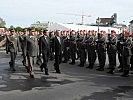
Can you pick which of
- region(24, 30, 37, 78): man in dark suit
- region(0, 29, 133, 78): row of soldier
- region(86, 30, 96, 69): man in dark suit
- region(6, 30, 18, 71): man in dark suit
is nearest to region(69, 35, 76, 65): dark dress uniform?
region(0, 29, 133, 78): row of soldier

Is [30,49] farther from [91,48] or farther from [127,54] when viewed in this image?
[91,48]

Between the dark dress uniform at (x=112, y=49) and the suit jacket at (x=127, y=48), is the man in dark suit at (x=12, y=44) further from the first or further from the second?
the suit jacket at (x=127, y=48)

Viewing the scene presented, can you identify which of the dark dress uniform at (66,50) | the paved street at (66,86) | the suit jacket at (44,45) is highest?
the suit jacket at (44,45)

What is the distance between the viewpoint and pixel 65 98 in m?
7.59

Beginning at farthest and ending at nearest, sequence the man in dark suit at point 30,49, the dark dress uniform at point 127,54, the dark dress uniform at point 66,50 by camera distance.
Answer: the dark dress uniform at point 66,50, the dark dress uniform at point 127,54, the man in dark suit at point 30,49

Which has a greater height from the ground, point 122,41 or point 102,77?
point 122,41

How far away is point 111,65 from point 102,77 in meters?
1.38

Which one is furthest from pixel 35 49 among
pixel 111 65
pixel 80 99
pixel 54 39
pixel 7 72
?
pixel 80 99

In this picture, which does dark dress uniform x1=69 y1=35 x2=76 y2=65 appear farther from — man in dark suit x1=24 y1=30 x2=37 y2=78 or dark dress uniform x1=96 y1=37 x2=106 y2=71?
man in dark suit x1=24 y1=30 x2=37 y2=78

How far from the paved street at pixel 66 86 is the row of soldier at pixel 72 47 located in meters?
0.56

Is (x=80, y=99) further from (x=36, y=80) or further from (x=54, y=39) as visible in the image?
(x=54, y=39)

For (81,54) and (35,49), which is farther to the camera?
(81,54)

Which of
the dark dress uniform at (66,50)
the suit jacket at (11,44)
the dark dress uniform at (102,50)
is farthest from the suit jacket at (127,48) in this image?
the dark dress uniform at (66,50)

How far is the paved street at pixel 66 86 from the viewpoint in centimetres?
786
